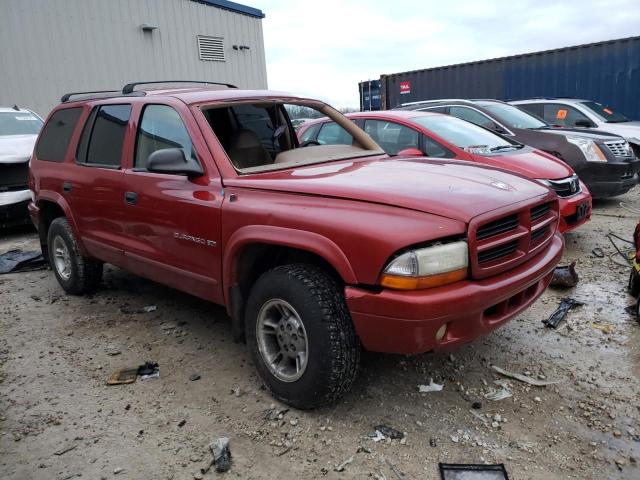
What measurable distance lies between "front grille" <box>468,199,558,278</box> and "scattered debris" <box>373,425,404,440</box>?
0.90m

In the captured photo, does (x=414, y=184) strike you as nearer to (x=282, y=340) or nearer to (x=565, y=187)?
(x=282, y=340)

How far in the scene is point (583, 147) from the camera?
6.61m

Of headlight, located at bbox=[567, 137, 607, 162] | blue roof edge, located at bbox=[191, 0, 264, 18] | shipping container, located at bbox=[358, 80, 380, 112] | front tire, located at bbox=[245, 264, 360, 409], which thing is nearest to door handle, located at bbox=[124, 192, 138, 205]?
front tire, located at bbox=[245, 264, 360, 409]

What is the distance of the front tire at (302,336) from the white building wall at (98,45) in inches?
453

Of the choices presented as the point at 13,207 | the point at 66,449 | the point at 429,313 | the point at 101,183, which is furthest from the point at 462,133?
the point at 13,207

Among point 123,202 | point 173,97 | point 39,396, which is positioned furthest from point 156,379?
point 173,97

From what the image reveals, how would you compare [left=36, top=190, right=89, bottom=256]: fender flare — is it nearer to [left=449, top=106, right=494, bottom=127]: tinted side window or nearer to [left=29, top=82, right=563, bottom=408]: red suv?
[left=29, top=82, right=563, bottom=408]: red suv

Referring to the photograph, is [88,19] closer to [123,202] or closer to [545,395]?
[123,202]

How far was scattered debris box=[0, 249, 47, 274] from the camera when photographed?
218 inches

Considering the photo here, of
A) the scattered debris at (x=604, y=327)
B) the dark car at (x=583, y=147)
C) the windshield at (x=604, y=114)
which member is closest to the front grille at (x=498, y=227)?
the scattered debris at (x=604, y=327)

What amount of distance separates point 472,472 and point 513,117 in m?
6.34

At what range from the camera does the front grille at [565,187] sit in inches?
196

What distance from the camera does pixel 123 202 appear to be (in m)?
3.53

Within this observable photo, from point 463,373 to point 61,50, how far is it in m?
12.5
